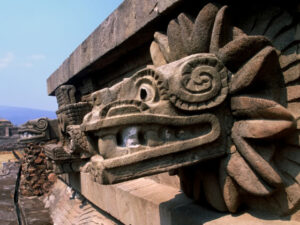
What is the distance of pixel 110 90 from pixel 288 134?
1.11 metres

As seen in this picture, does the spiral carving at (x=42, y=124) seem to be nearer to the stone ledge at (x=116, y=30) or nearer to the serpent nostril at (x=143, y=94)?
the stone ledge at (x=116, y=30)

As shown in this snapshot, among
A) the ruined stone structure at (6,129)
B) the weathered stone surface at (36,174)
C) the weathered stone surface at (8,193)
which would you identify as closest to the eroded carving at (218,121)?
the weathered stone surface at (8,193)

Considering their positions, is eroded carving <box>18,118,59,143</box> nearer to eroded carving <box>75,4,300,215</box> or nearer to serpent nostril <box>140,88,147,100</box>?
eroded carving <box>75,4,300,215</box>

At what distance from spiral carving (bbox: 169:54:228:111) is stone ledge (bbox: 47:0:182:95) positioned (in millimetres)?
599

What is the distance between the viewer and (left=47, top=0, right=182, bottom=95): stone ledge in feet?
7.40

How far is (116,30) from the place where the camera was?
2938 millimetres

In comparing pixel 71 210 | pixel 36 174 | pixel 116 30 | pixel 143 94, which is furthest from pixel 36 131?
pixel 143 94

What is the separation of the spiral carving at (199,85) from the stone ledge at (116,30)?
60 cm

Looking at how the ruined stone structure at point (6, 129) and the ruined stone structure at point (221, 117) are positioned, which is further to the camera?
the ruined stone structure at point (6, 129)

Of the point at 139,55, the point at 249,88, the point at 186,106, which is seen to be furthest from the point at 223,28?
the point at 139,55

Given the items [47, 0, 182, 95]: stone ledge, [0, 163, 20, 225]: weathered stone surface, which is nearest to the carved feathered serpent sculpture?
[47, 0, 182, 95]: stone ledge

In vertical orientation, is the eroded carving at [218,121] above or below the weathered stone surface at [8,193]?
above

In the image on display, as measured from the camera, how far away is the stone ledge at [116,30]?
226 centimetres

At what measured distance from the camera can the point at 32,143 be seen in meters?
6.65
